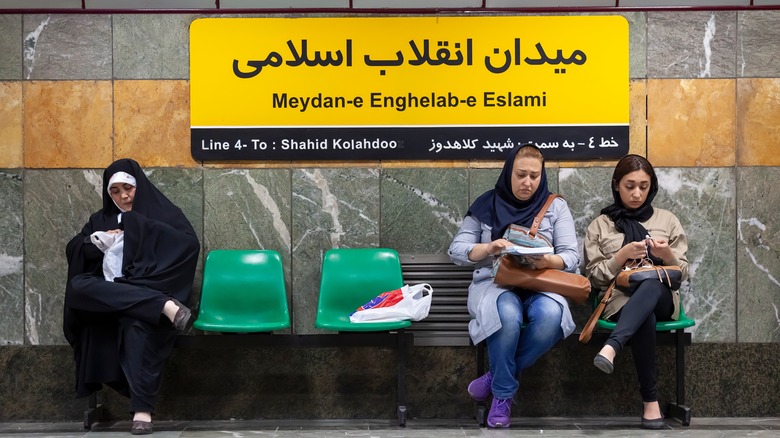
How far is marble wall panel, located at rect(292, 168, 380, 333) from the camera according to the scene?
482 centimetres

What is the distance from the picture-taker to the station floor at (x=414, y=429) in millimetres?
4176

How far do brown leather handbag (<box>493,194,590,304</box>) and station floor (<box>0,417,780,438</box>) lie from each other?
2.41 feet

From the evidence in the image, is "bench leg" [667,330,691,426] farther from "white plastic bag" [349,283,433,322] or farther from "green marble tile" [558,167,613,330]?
"white plastic bag" [349,283,433,322]

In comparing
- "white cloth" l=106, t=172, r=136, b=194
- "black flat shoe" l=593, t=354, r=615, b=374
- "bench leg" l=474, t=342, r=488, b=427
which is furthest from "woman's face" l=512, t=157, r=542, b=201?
"white cloth" l=106, t=172, r=136, b=194

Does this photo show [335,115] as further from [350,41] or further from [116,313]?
[116,313]

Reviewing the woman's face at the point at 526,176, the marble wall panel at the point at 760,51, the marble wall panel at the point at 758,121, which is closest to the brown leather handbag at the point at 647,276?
the woman's face at the point at 526,176

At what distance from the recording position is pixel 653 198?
4699mm

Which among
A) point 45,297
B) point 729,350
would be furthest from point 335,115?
point 729,350

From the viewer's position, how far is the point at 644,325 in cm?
422

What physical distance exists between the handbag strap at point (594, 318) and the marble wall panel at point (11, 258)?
3.22 meters

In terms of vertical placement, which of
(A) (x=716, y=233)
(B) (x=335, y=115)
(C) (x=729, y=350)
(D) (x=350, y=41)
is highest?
(D) (x=350, y=41)

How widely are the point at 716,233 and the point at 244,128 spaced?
2.87 meters

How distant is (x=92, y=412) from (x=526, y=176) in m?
2.70

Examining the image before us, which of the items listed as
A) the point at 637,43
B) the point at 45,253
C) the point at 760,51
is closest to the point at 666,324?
the point at 637,43
